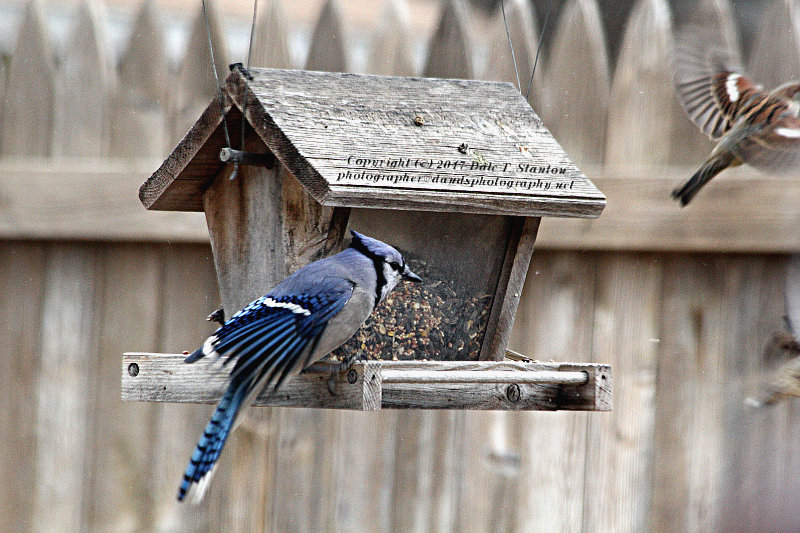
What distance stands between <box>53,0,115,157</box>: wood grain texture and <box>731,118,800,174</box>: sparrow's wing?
202 cm

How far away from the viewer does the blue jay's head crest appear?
2094mm

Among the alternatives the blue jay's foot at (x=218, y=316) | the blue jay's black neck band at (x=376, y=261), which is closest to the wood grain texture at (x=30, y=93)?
the blue jay's foot at (x=218, y=316)

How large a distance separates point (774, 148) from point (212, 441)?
191 centimetres

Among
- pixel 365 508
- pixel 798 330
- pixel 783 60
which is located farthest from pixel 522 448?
pixel 783 60

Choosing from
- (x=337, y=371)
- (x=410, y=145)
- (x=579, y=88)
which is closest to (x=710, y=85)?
Result: (x=579, y=88)

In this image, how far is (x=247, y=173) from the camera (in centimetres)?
241

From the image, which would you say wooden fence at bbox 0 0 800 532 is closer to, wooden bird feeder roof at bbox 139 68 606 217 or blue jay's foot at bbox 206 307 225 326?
blue jay's foot at bbox 206 307 225 326

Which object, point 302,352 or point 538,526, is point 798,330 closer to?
point 538,526

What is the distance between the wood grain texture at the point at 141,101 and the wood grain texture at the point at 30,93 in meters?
0.22

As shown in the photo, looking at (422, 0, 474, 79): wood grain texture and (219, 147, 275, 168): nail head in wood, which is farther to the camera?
(422, 0, 474, 79): wood grain texture

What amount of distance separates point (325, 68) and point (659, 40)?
1118mm

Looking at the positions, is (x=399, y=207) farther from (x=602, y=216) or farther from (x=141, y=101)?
(x=141, y=101)

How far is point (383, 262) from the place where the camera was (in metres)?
2.11

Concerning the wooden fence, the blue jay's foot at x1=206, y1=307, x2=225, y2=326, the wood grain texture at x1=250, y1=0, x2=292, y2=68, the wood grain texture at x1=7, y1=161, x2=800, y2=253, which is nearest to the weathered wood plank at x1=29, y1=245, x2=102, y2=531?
the wooden fence
